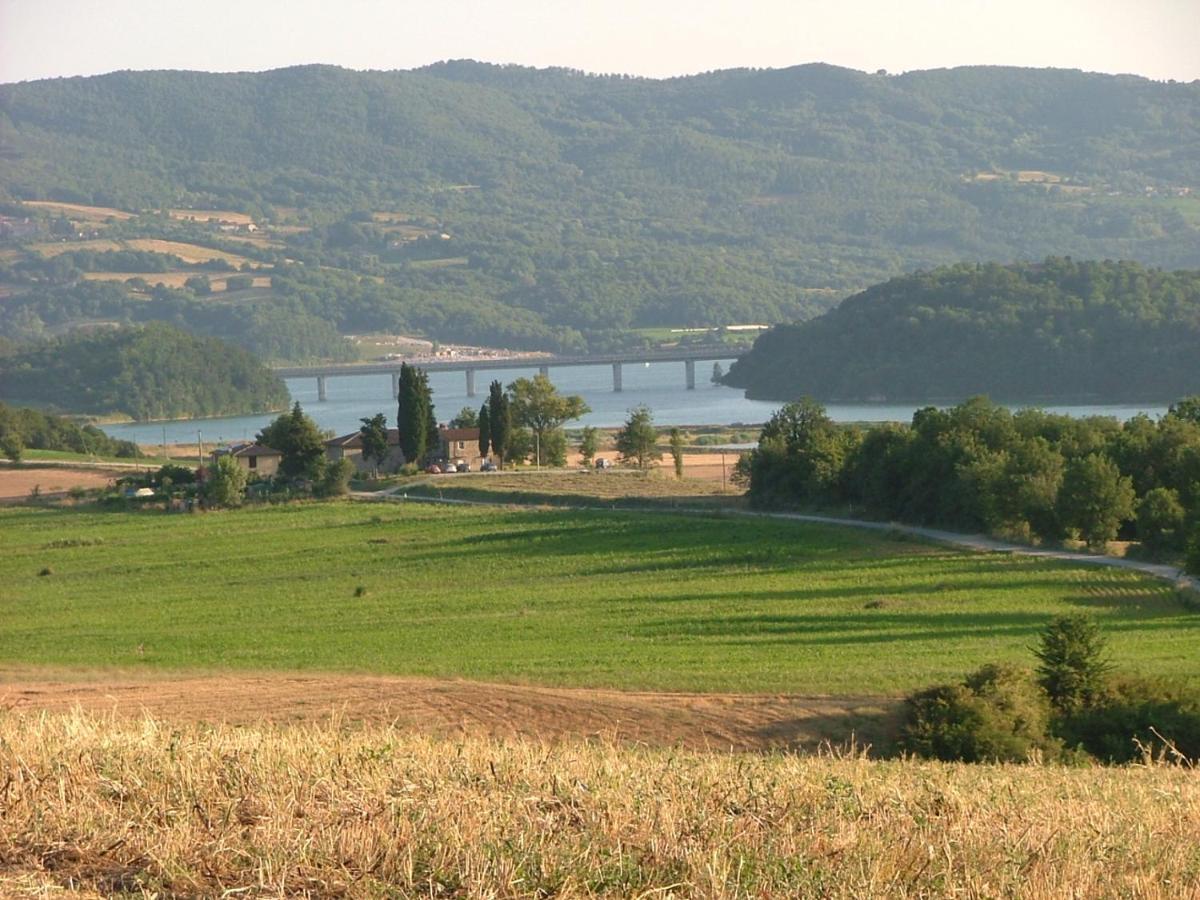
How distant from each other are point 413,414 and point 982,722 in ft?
162

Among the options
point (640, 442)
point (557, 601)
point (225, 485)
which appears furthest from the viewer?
point (640, 442)

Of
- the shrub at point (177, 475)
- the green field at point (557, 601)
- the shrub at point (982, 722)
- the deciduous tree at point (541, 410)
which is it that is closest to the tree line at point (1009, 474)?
the green field at point (557, 601)

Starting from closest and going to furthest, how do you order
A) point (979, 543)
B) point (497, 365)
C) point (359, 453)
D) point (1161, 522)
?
1. point (1161, 522)
2. point (979, 543)
3. point (359, 453)
4. point (497, 365)

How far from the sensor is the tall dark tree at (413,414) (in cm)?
6272

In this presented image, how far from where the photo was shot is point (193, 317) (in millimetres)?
187375

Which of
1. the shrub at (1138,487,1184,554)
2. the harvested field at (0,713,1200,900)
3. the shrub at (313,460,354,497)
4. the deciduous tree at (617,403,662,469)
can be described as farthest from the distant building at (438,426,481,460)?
the harvested field at (0,713,1200,900)

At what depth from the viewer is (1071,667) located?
16578mm

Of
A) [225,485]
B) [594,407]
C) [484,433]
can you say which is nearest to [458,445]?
[484,433]

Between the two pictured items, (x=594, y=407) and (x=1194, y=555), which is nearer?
(x=1194, y=555)

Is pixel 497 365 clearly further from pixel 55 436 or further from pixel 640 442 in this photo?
pixel 640 442

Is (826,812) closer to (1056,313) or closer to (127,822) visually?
(127,822)

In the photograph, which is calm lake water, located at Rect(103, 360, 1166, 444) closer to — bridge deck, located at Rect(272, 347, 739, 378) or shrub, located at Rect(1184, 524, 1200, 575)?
bridge deck, located at Rect(272, 347, 739, 378)

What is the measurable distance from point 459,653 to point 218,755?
16875mm

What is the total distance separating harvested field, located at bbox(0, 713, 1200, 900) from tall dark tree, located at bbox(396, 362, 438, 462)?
54.9m
